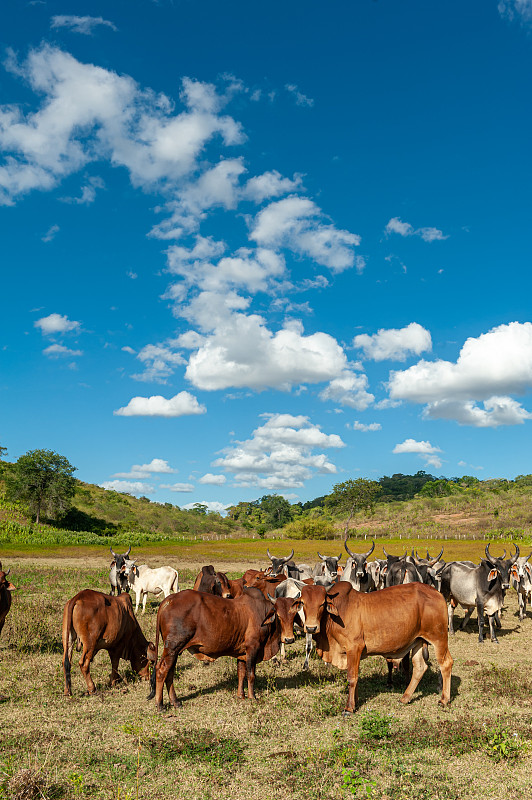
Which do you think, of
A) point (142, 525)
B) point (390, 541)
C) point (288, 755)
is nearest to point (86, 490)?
point (142, 525)

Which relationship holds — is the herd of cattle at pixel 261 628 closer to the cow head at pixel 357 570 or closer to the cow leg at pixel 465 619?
the cow head at pixel 357 570

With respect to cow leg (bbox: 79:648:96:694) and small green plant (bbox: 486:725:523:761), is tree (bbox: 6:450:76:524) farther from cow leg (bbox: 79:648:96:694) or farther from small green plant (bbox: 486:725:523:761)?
small green plant (bbox: 486:725:523:761)

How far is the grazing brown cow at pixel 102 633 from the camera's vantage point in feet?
27.7

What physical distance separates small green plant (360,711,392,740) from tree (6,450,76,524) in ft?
179

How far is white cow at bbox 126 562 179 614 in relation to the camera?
15648mm

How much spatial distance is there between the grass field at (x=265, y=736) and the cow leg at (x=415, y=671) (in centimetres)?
23

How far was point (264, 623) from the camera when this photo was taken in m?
8.65

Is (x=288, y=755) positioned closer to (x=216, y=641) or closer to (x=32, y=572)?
(x=216, y=641)

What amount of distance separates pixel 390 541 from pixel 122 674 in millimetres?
47648

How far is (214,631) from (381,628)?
Answer: 2.62 m

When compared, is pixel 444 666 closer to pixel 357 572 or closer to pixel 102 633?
pixel 102 633

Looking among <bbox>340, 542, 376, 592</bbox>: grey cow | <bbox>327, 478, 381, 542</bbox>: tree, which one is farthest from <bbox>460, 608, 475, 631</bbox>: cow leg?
<bbox>327, 478, 381, 542</bbox>: tree

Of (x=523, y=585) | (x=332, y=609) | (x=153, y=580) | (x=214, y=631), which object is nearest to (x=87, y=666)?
(x=214, y=631)

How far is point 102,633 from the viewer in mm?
8656
